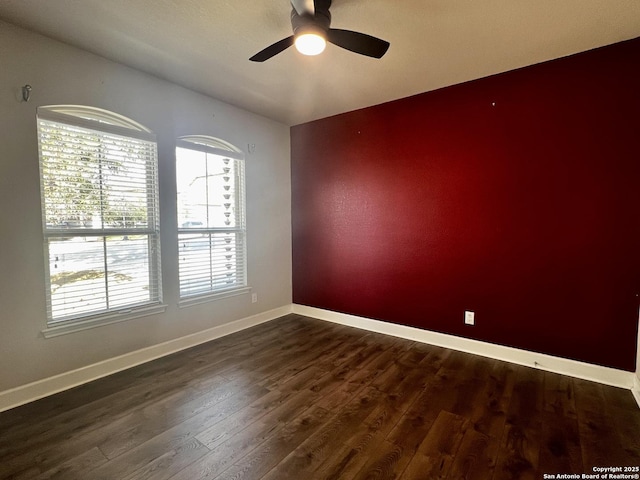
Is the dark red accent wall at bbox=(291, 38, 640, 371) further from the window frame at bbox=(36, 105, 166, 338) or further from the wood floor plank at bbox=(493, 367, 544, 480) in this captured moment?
the window frame at bbox=(36, 105, 166, 338)

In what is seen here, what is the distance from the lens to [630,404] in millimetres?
2094

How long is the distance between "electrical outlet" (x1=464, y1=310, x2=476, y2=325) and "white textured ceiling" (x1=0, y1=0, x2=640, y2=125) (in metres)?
2.27

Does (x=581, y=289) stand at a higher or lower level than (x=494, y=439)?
higher

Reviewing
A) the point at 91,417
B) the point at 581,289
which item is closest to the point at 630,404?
the point at 581,289

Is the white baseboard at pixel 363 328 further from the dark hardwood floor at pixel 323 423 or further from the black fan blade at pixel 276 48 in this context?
the black fan blade at pixel 276 48

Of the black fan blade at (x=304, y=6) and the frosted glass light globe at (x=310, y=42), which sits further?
the frosted glass light globe at (x=310, y=42)

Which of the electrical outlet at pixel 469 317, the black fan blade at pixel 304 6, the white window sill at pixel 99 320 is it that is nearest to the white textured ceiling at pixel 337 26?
the black fan blade at pixel 304 6

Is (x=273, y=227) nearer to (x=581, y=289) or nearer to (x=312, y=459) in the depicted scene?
(x=312, y=459)

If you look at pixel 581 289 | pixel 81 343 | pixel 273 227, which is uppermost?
pixel 273 227

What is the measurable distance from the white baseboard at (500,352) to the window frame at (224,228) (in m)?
1.29

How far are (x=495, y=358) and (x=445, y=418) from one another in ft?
4.01

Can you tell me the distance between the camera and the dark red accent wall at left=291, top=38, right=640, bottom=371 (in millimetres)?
2332

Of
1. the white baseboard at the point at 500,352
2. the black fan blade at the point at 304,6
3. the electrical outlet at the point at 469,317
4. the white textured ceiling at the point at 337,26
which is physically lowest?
the white baseboard at the point at 500,352

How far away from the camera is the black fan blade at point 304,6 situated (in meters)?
1.61
